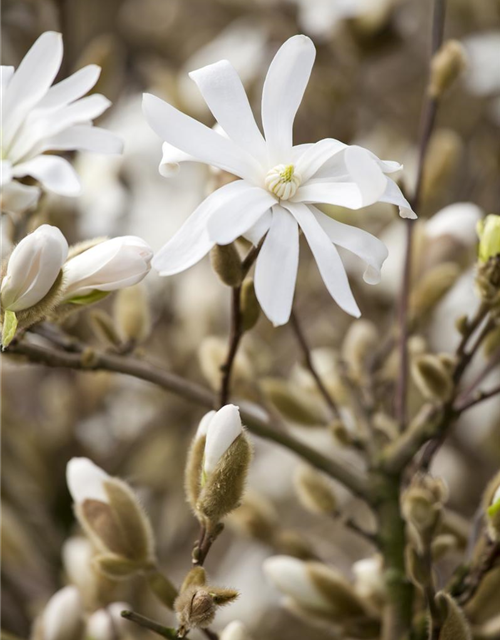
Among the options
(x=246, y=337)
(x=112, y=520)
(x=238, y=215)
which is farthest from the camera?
(x=246, y=337)

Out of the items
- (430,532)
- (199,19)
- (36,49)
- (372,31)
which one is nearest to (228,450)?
(430,532)

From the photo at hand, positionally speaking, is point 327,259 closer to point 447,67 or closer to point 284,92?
point 284,92

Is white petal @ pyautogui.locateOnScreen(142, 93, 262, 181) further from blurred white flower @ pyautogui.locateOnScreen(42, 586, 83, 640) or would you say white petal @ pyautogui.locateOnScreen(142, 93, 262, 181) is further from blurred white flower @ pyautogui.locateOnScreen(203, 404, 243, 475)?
blurred white flower @ pyautogui.locateOnScreen(42, 586, 83, 640)

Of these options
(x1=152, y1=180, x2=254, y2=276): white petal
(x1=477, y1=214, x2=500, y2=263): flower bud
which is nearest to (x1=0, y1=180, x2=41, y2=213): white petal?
(x1=152, y1=180, x2=254, y2=276): white petal

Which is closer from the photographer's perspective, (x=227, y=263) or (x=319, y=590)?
(x=227, y=263)

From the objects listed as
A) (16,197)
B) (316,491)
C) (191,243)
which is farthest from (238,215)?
(316,491)

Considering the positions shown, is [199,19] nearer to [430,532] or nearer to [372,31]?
[372,31]

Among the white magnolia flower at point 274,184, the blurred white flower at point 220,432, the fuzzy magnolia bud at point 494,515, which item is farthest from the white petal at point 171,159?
the fuzzy magnolia bud at point 494,515
